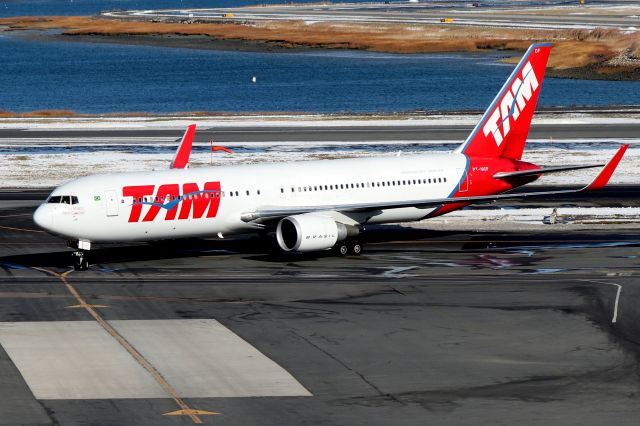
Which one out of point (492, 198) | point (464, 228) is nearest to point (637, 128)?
point (464, 228)

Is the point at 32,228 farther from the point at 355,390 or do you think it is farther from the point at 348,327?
the point at 355,390

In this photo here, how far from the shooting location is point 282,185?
177 ft

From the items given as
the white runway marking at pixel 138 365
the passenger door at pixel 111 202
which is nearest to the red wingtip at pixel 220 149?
the passenger door at pixel 111 202

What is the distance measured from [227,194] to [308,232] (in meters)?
3.99

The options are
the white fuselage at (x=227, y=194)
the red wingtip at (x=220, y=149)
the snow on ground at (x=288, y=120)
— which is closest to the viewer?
the white fuselage at (x=227, y=194)

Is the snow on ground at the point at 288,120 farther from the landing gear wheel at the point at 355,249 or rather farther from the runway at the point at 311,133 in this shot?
the landing gear wheel at the point at 355,249

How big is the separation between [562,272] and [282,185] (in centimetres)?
1279

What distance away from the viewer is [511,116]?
196 ft

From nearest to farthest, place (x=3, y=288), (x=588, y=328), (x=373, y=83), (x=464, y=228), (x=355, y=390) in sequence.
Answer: (x=355, y=390)
(x=588, y=328)
(x=3, y=288)
(x=464, y=228)
(x=373, y=83)

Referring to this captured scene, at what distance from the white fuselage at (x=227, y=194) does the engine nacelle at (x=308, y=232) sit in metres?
1.25

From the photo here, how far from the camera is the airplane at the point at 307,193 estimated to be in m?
50.2

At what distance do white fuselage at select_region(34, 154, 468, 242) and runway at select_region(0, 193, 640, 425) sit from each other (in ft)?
5.87

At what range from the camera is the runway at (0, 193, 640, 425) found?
104ft

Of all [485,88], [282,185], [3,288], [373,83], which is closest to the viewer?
[3,288]
